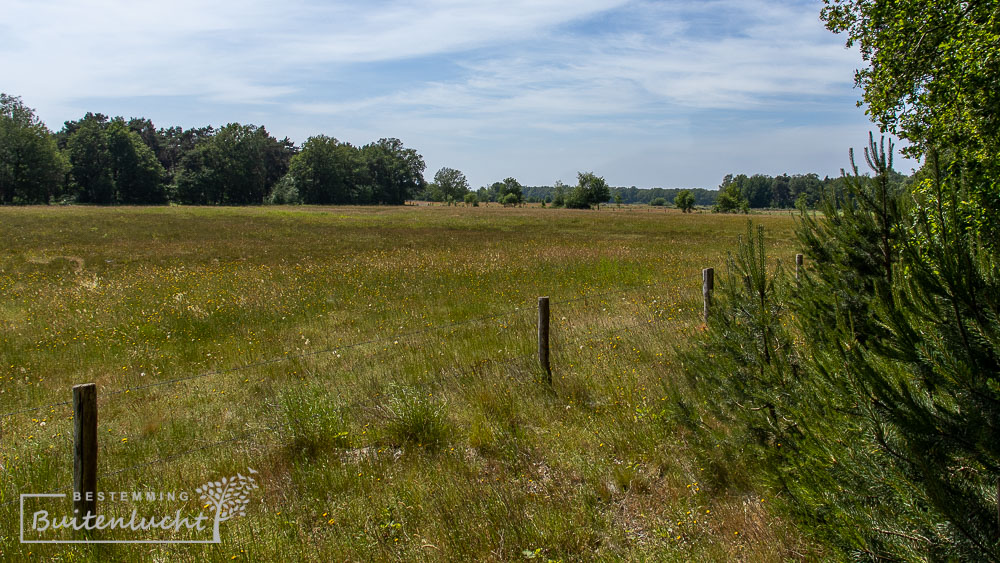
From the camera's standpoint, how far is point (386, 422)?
585 cm

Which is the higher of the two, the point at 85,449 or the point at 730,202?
the point at 730,202

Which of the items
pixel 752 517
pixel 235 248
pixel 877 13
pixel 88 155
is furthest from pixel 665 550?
pixel 88 155

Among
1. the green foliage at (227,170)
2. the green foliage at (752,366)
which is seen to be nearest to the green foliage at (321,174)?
the green foliage at (227,170)

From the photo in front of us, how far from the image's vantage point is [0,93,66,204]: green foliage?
8594 centimetres

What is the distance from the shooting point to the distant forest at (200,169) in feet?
292

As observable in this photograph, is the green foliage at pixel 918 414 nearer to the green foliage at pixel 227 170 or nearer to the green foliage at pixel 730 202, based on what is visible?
the green foliage at pixel 730 202

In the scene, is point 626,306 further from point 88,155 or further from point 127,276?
point 88,155

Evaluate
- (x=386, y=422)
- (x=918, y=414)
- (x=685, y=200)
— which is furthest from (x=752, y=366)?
(x=685, y=200)

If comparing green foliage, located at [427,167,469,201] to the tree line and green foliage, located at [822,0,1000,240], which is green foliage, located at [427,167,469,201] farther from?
green foliage, located at [822,0,1000,240]

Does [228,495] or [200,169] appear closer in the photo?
[228,495]

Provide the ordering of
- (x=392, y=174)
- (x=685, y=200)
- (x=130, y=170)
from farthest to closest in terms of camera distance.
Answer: (x=392, y=174) < (x=685, y=200) < (x=130, y=170)

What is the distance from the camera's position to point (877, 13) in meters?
7.46

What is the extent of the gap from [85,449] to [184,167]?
429 ft

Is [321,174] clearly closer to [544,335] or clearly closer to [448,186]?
[448,186]
